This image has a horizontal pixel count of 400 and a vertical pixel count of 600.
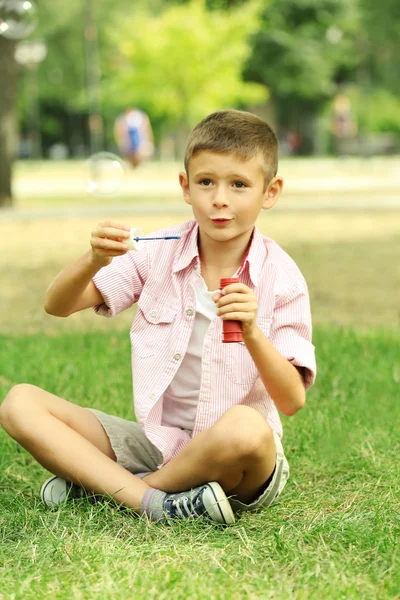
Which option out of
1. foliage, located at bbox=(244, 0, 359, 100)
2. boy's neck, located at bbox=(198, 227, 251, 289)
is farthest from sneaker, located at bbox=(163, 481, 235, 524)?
foliage, located at bbox=(244, 0, 359, 100)

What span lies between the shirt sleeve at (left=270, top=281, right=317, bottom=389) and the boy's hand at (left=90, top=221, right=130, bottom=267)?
1.51 ft

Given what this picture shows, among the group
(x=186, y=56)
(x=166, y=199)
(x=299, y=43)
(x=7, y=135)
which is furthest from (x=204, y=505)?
(x=299, y=43)

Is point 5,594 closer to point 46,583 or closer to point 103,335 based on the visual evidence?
point 46,583

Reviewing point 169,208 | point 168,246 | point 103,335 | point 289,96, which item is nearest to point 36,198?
point 169,208

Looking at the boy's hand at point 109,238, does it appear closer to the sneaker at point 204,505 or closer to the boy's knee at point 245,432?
the boy's knee at point 245,432

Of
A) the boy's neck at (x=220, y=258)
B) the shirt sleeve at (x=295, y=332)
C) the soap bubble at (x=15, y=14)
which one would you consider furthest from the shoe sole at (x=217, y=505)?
the soap bubble at (x=15, y=14)

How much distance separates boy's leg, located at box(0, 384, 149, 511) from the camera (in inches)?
107

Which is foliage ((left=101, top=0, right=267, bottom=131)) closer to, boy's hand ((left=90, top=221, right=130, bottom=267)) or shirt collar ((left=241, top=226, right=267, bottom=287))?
shirt collar ((left=241, top=226, right=267, bottom=287))

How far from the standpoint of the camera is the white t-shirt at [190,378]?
9.10ft

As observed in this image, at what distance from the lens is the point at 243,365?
2727 millimetres

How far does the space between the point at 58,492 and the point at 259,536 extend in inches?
22.4

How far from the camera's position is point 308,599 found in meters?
2.09

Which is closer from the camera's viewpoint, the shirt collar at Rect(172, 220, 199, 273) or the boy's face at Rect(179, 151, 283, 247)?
the boy's face at Rect(179, 151, 283, 247)

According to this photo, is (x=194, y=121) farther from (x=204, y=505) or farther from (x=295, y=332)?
(x=204, y=505)
